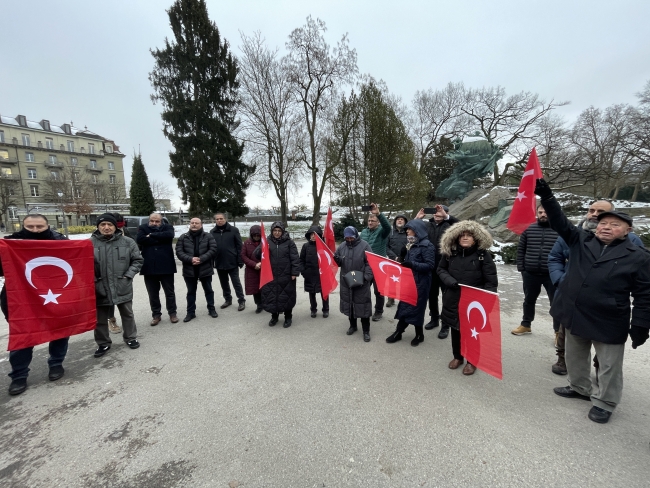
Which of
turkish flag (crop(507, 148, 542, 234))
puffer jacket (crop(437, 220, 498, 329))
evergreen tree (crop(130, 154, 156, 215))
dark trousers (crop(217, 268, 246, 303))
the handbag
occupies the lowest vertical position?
dark trousers (crop(217, 268, 246, 303))

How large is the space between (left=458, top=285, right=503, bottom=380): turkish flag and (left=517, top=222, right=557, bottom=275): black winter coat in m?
1.69

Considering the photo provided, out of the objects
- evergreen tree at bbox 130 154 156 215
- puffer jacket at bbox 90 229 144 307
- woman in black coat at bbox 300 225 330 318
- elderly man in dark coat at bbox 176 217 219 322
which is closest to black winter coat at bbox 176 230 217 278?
elderly man in dark coat at bbox 176 217 219 322

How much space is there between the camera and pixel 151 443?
8.02 ft

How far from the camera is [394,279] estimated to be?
4.15 metres

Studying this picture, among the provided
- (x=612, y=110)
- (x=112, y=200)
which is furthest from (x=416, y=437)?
(x=112, y=200)

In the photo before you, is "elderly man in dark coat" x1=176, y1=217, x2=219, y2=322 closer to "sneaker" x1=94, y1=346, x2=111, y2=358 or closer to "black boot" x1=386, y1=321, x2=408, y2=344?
"sneaker" x1=94, y1=346, x2=111, y2=358

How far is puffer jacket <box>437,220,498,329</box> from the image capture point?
10.8ft

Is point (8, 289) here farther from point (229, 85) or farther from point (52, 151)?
point (52, 151)

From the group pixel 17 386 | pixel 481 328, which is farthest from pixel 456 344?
pixel 17 386

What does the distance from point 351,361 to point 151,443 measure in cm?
225

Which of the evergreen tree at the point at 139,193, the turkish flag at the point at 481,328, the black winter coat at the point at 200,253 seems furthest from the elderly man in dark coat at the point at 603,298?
the evergreen tree at the point at 139,193

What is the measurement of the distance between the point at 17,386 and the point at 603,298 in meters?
5.99

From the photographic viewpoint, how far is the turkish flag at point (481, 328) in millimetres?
2809

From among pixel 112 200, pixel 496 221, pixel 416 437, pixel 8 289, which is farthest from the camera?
pixel 112 200
